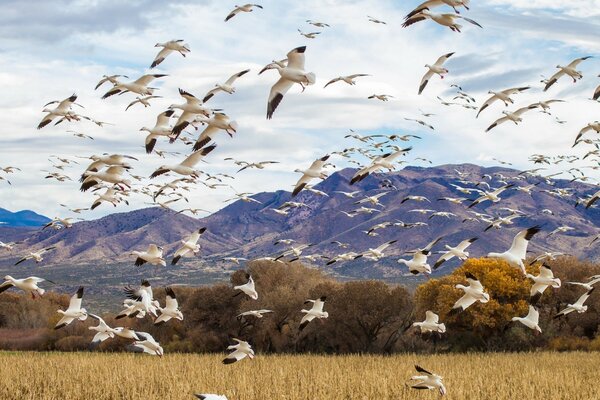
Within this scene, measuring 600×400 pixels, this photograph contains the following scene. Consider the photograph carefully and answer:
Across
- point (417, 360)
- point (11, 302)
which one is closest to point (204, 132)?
point (417, 360)

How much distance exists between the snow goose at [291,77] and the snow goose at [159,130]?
5.33m

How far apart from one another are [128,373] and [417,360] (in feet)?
59.9

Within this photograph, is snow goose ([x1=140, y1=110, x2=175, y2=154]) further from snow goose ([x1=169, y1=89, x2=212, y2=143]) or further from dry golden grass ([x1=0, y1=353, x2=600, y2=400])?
dry golden grass ([x1=0, y1=353, x2=600, y2=400])

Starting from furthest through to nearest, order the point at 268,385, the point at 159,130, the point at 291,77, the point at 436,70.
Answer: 1. the point at 268,385
2. the point at 436,70
3. the point at 159,130
4. the point at 291,77

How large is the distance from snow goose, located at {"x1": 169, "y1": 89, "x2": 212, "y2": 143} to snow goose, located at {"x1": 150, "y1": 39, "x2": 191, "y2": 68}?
3.52 metres

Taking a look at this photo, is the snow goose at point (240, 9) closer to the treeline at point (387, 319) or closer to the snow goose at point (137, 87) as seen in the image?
the snow goose at point (137, 87)

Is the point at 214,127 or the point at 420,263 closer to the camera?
the point at 214,127

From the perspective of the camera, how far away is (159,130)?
24.5m

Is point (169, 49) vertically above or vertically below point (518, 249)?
above

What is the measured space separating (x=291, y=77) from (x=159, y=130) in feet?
21.1

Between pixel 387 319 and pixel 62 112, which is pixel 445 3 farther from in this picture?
pixel 387 319

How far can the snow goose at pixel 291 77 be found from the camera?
19422mm

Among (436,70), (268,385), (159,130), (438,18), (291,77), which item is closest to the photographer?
(291,77)

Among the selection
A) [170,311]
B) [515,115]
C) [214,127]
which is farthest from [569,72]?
[170,311]
